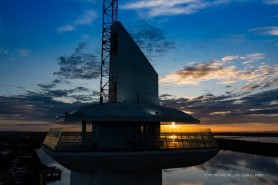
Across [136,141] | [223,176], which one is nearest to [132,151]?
[136,141]

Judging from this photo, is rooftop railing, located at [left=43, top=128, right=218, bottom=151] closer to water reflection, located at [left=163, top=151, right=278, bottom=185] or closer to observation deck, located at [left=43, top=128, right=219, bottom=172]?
observation deck, located at [left=43, top=128, right=219, bottom=172]

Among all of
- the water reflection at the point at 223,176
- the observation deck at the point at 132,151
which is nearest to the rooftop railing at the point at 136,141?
the observation deck at the point at 132,151

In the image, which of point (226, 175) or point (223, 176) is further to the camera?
point (226, 175)

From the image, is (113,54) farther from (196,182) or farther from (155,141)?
(196,182)

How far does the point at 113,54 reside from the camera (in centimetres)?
2372

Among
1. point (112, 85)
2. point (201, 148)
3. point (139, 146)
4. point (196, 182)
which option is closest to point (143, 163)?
point (139, 146)

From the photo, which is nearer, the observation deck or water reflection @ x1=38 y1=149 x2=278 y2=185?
the observation deck

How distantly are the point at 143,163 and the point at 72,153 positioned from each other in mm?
4360

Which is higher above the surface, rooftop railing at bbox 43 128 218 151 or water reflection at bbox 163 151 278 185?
rooftop railing at bbox 43 128 218 151

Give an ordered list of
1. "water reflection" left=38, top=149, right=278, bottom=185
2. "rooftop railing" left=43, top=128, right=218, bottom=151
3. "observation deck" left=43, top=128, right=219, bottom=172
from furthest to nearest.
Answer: "water reflection" left=38, top=149, right=278, bottom=185, "rooftop railing" left=43, top=128, right=218, bottom=151, "observation deck" left=43, top=128, right=219, bottom=172

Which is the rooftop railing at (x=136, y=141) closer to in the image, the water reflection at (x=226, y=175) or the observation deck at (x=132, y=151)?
the observation deck at (x=132, y=151)

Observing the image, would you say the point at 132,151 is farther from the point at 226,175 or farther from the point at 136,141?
the point at 226,175

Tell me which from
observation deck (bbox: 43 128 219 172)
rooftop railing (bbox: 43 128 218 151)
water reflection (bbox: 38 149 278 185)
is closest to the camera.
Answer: observation deck (bbox: 43 128 219 172)

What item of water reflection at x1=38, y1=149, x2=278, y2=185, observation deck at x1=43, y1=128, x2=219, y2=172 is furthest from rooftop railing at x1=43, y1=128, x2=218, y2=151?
water reflection at x1=38, y1=149, x2=278, y2=185
